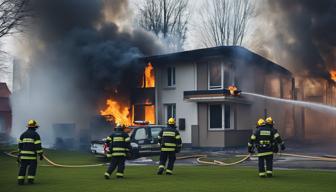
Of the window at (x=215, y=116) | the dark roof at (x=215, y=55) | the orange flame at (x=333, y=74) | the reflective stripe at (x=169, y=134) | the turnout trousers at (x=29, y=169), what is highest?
the dark roof at (x=215, y=55)

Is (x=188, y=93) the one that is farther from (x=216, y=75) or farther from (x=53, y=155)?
(x=53, y=155)

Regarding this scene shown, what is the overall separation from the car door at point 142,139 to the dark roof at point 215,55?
7.24 meters

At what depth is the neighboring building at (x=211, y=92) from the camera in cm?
2433

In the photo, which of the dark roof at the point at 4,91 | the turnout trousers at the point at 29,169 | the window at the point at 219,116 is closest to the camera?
the turnout trousers at the point at 29,169

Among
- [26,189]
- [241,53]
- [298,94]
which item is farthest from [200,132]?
[26,189]

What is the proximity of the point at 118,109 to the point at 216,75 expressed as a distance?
22.8 ft

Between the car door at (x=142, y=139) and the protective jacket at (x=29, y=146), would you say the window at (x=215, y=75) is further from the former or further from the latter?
the protective jacket at (x=29, y=146)

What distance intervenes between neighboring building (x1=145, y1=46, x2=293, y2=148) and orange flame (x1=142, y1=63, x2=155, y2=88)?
410 mm

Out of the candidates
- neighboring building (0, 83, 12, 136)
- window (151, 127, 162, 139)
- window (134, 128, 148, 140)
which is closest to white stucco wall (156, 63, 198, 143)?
window (151, 127, 162, 139)

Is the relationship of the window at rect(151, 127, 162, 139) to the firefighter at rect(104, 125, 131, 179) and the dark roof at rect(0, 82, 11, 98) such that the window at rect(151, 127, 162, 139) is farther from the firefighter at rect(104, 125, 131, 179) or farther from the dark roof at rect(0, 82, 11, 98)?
the dark roof at rect(0, 82, 11, 98)

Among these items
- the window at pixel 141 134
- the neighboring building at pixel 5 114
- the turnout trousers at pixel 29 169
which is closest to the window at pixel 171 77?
the window at pixel 141 134

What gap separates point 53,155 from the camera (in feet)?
71.1

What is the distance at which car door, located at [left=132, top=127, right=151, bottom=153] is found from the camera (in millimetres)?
19062

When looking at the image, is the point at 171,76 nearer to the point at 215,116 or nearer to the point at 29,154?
the point at 215,116
